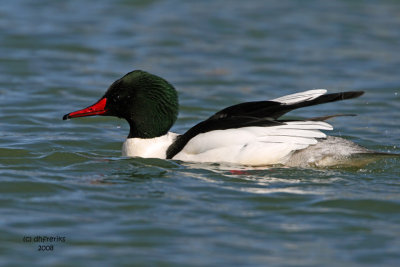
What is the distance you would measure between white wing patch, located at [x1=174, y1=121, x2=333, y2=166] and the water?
6.1 inches

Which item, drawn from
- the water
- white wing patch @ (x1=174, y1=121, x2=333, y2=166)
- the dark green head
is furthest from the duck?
the dark green head

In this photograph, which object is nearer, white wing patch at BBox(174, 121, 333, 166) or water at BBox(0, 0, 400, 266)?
water at BBox(0, 0, 400, 266)

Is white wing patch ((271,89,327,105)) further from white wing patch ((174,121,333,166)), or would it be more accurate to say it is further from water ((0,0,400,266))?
water ((0,0,400,266))

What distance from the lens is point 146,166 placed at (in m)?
8.61

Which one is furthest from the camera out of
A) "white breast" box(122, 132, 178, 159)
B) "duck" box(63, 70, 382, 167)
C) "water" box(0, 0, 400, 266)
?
"white breast" box(122, 132, 178, 159)

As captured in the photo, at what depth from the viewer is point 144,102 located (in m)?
9.09

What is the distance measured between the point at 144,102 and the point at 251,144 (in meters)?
1.43

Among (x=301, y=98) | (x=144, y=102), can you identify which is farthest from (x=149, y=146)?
(x=301, y=98)

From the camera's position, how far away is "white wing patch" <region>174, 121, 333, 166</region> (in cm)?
839

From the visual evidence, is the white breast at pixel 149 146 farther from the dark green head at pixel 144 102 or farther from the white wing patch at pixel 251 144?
the white wing patch at pixel 251 144

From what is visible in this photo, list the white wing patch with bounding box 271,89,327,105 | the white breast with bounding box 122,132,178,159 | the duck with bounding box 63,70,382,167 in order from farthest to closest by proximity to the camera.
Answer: the white breast with bounding box 122,132,178,159 → the white wing patch with bounding box 271,89,327,105 → the duck with bounding box 63,70,382,167

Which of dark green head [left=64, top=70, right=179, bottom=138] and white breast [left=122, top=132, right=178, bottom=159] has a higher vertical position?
dark green head [left=64, top=70, right=179, bottom=138]

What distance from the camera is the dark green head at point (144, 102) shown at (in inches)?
357

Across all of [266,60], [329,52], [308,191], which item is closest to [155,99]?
[308,191]
